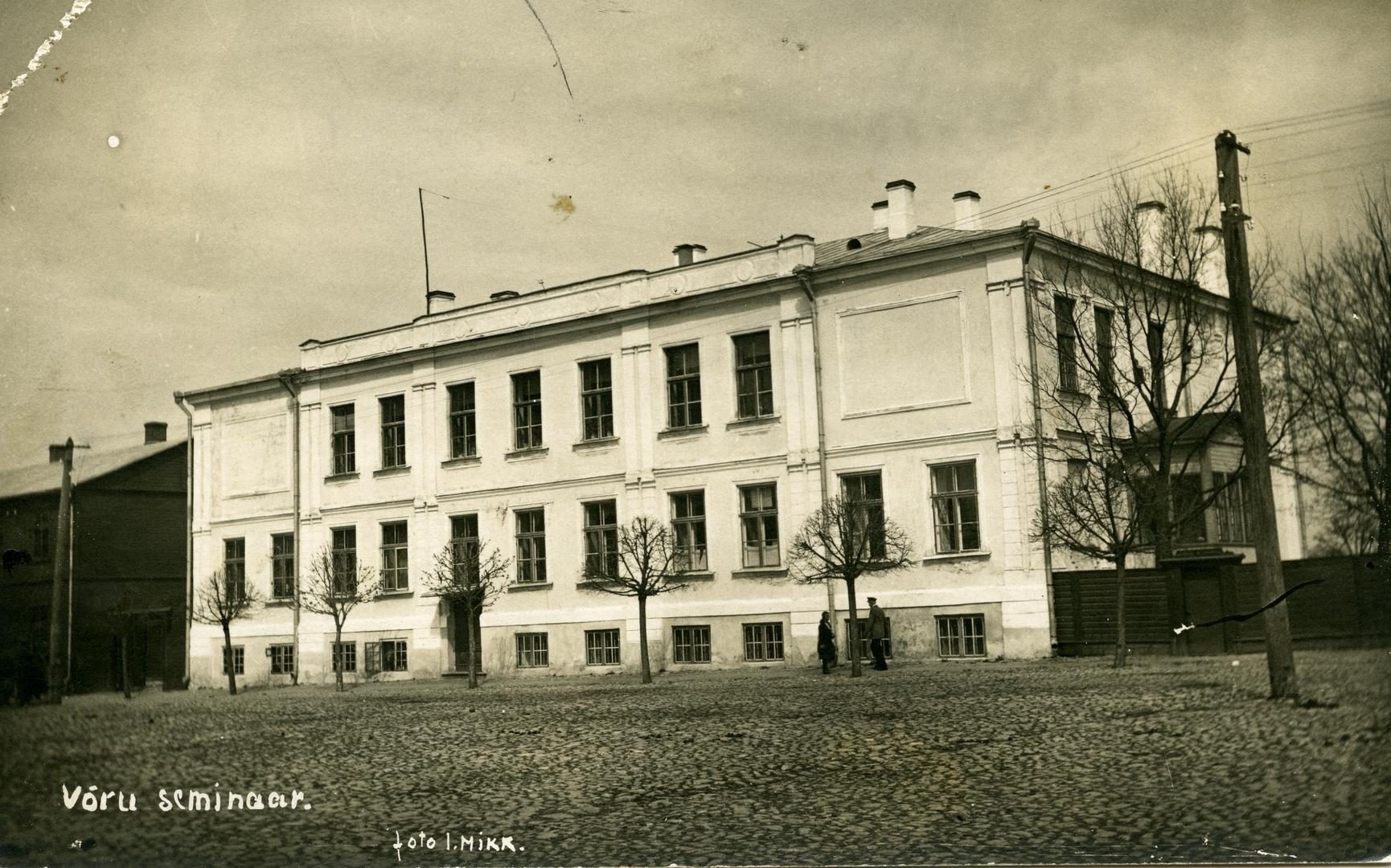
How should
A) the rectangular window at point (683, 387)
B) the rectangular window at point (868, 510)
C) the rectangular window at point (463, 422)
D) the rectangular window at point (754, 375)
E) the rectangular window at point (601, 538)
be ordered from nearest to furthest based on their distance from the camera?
the rectangular window at point (868, 510)
the rectangular window at point (754, 375)
the rectangular window at point (683, 387)
the rectangular window at point (601, 538)
the rectangular window at point (463, 422)

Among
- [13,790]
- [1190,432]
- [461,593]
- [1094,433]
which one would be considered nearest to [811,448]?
[1094,433]

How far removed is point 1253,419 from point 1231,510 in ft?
6.79

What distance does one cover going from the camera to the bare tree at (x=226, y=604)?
52.4 feet

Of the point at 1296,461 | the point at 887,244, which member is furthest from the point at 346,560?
the point at 1296,461

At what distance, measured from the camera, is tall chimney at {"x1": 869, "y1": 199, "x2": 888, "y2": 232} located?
9153 mm

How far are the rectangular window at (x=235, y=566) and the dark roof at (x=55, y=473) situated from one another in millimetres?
5363

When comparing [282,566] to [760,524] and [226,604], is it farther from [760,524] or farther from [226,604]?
[760,524]

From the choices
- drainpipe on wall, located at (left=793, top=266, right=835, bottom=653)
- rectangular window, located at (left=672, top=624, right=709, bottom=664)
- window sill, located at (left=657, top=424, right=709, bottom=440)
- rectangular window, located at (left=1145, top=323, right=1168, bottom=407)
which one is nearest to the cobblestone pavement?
rectangular window, located at (left=1145, top=323, right=1168, bottom=407)

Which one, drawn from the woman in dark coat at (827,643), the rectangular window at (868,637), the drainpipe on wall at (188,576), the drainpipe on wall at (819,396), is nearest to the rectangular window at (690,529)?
the woman in dark coat at (827,643)

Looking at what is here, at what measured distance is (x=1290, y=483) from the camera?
778 centimetres

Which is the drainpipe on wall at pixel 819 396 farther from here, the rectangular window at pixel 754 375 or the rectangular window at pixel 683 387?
the rectangular window at pixel 683 387

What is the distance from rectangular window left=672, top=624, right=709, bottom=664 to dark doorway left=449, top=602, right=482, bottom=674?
250 centimetres

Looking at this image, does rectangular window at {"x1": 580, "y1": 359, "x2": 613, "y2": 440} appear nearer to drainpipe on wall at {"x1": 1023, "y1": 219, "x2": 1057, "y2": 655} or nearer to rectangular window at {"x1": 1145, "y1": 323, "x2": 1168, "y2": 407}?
drainpipe on wall at {"x1": 1023, "y1": 219, "x2": 1057, "y2": 655}

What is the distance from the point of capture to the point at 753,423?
528 inches
